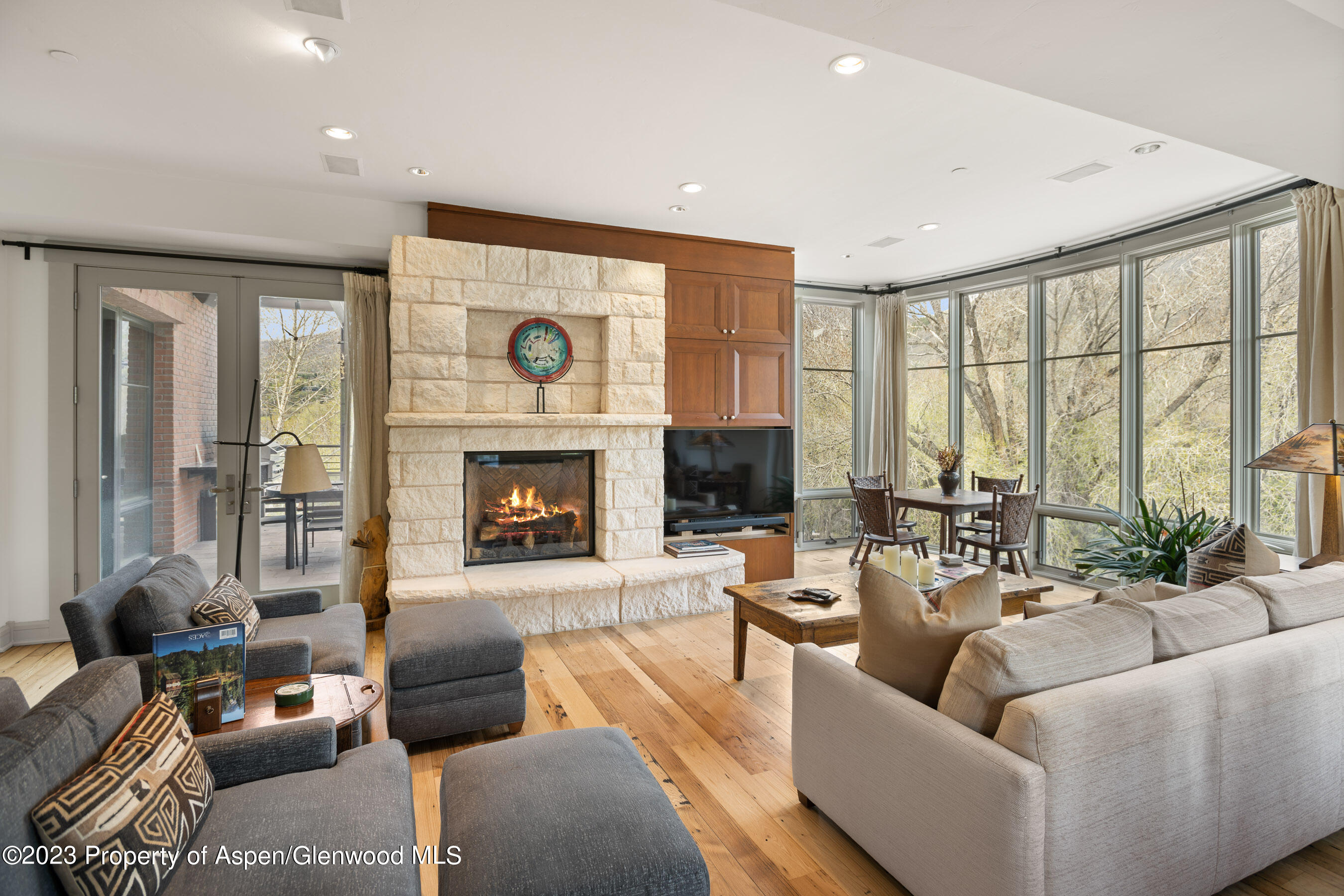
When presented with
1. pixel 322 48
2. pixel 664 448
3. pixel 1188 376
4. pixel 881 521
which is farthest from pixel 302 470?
pixel 1188 376

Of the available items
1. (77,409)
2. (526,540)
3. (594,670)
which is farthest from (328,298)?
(594,670)

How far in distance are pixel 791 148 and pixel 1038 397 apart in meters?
3.53

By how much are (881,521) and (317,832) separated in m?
4.66

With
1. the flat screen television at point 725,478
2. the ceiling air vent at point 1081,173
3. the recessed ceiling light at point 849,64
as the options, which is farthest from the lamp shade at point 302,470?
the ceiling air vent at point 1081,173

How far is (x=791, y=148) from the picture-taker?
3.33 meters

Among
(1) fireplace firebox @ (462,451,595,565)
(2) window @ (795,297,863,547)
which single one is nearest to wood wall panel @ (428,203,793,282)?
(1) fireplace firebox @ (462,451,595,565)

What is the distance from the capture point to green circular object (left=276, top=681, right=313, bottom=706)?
212cm

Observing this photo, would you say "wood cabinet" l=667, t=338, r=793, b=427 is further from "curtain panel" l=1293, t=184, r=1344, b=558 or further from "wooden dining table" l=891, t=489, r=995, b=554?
"curtain panel" l=1293, t=184, r=1344, b=558

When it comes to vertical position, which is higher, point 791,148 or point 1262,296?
point 791,148

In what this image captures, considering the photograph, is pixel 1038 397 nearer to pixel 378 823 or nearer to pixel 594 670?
pixel 594 670

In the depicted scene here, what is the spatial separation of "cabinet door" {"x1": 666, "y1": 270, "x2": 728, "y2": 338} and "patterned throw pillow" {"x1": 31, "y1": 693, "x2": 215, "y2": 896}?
3820 mm

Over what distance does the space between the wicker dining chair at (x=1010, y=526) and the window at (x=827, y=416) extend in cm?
181

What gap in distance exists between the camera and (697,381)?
4.91 metres

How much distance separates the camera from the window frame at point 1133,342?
4.13 meters
